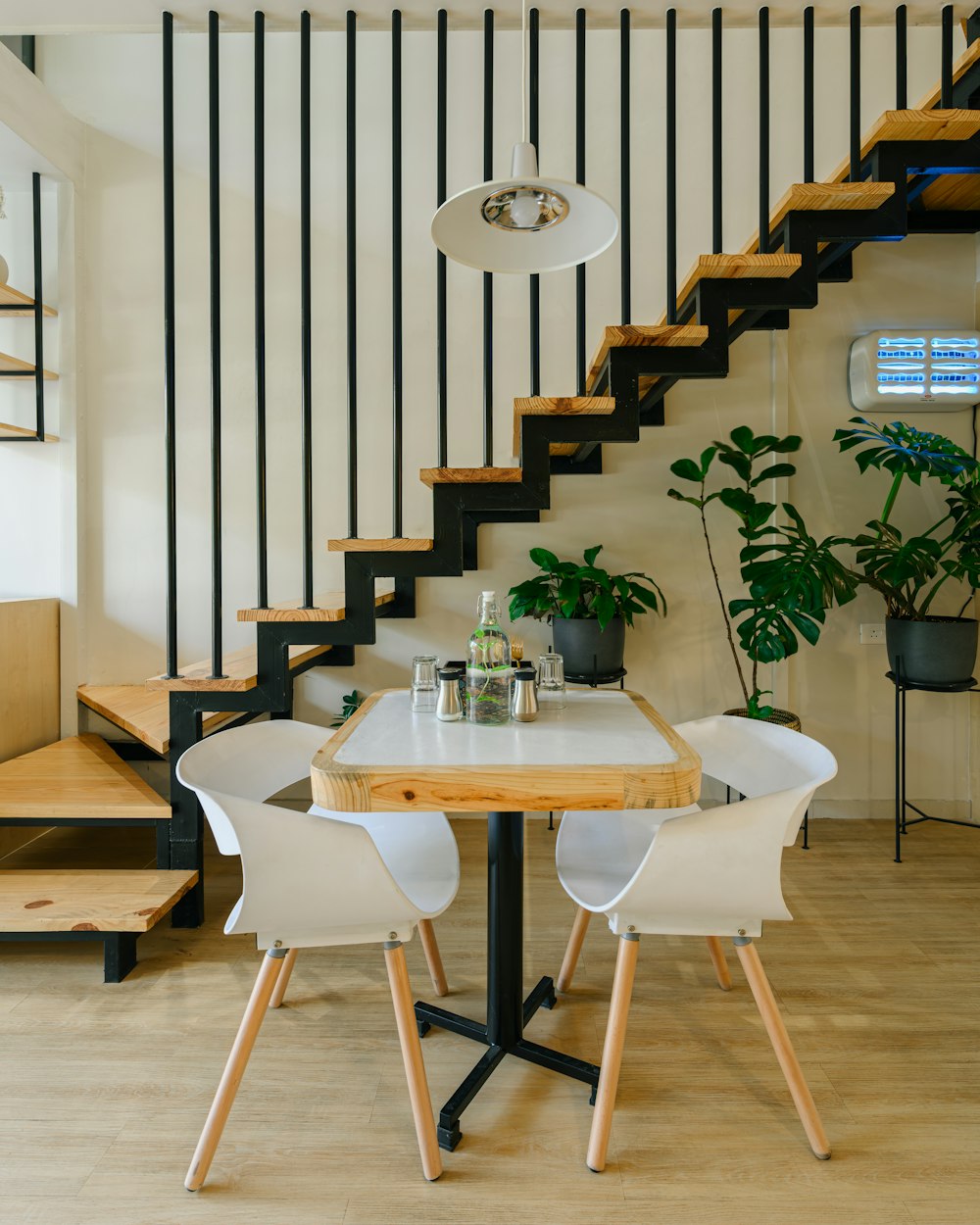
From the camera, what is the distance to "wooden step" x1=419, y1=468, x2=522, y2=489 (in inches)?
96.8

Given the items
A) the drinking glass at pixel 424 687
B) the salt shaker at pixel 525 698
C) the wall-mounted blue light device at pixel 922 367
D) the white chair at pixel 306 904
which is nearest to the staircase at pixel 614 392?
the drinking glass at pixel 424 687

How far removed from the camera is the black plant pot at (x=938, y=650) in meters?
3.02

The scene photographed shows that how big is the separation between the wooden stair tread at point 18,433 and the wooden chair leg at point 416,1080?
2829mm

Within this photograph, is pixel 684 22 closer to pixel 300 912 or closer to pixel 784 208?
pixel 784 208

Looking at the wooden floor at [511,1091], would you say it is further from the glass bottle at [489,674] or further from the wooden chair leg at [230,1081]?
the glass bottle at [489,674]

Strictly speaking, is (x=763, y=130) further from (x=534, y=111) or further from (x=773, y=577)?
(x=773, y=577)

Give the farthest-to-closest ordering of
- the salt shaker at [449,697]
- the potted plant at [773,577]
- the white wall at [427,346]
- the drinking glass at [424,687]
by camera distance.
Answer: the white wall at [427,346] → the potted plant at [773,577] → the drinking glass at [424,687] → the salt shaker at [449,697]

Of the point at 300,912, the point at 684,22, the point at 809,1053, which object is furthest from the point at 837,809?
the point at 684,22

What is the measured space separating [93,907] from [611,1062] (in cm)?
155

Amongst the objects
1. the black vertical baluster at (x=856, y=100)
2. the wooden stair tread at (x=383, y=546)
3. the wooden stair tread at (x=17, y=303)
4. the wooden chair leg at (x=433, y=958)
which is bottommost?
the wooden chair leg at (x=433, y=958)

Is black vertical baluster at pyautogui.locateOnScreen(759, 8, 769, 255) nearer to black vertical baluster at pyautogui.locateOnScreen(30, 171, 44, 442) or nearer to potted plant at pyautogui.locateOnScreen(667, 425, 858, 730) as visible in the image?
potted plant at pyautogui.locateOnScreen(667, 425, 858, 730)

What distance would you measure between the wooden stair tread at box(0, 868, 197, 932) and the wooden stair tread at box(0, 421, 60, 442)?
5.79 feet

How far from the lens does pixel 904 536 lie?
3.57 m

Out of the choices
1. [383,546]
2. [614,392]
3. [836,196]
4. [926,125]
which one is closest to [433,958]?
[383,546]
